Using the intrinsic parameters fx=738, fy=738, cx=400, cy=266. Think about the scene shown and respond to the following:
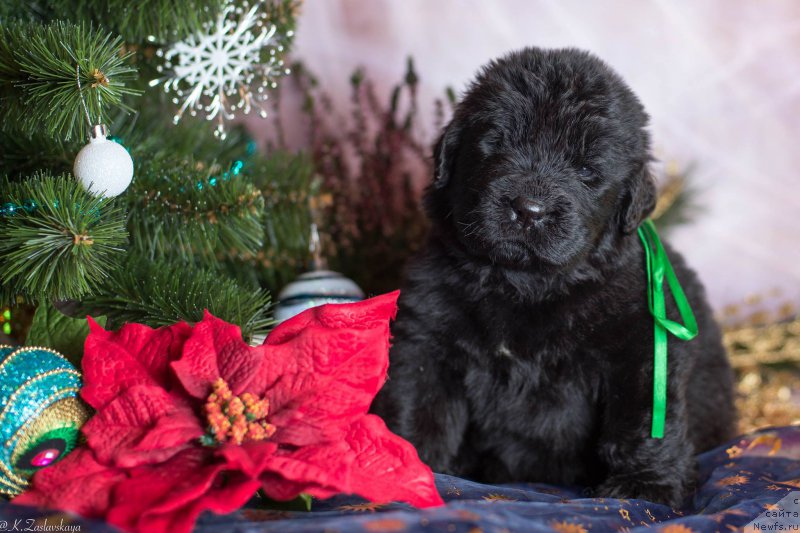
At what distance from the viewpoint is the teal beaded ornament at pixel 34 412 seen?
104 cm

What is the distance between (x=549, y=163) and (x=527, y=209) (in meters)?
0.13

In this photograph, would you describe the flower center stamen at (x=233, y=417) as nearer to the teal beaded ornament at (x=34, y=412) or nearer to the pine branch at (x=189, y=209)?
the teal beaded ornament at (x=34, y=412)

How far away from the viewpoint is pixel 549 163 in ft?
4.84

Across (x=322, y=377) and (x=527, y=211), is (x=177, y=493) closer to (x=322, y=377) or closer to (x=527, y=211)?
(x=322, y=377)

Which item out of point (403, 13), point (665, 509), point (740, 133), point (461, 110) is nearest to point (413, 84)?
point (403, 13)

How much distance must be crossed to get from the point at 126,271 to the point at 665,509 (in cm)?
115

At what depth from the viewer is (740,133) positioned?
285 centimetres

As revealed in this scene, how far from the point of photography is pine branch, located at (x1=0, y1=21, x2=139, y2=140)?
3.97 feet

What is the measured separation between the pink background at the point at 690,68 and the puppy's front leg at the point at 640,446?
5.09 feet

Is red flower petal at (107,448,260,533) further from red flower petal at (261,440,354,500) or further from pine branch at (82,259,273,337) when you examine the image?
pine branch at (82,259,273,337)

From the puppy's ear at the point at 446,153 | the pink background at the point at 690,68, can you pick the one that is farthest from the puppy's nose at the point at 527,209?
the pink background at the point at 690,68

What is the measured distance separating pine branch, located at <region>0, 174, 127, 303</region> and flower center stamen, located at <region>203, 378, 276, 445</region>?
33 centimetres

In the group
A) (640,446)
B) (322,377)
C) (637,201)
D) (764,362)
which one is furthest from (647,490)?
(764,362)

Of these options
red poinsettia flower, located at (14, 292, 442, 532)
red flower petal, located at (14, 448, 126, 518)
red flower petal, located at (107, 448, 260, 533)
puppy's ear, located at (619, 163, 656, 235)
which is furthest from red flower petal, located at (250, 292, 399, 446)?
puppy's ear, located at (619, 163, 656, 235)
